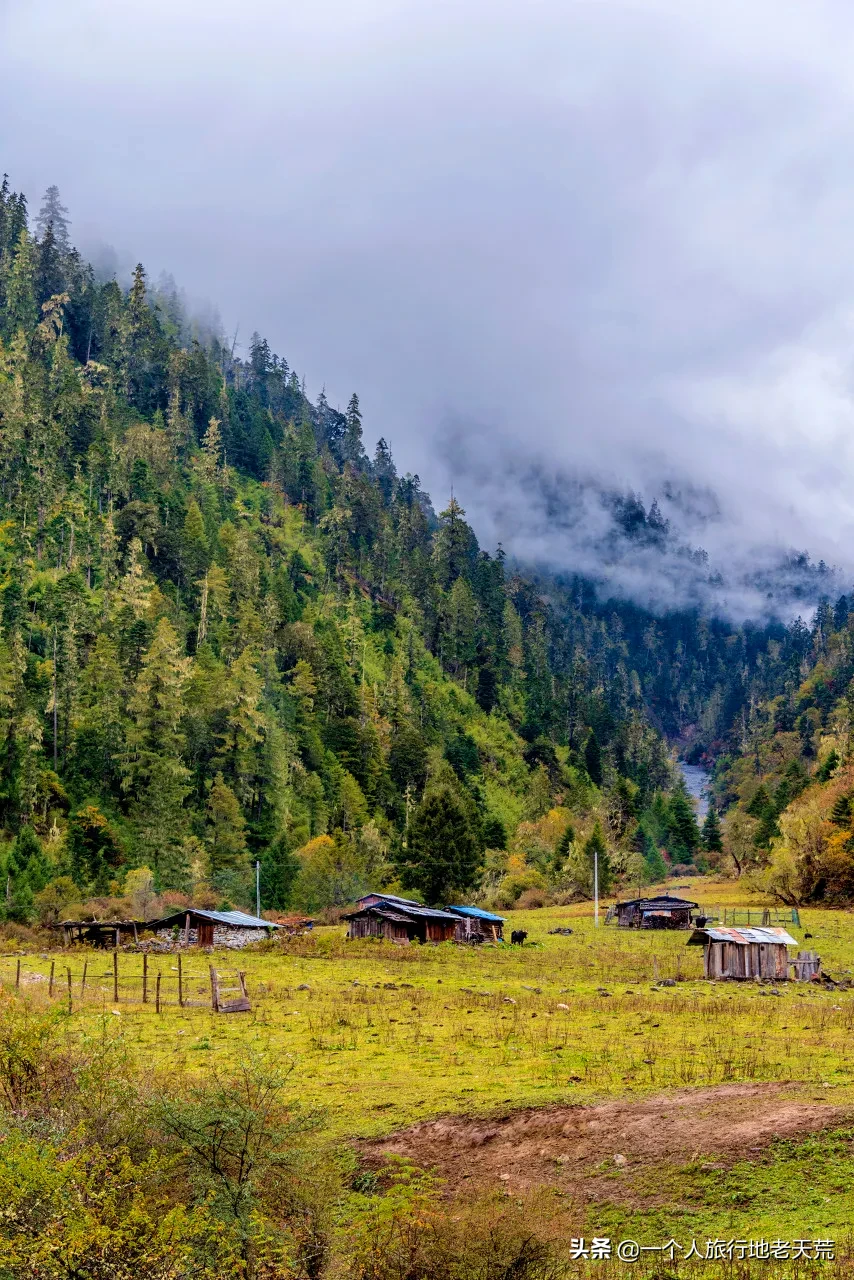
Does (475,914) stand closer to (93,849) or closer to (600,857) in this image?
(93,849)

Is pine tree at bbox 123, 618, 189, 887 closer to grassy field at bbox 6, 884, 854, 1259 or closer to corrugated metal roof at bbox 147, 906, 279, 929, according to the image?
corrugated metal roof at bbox 147, 906, 279, 929

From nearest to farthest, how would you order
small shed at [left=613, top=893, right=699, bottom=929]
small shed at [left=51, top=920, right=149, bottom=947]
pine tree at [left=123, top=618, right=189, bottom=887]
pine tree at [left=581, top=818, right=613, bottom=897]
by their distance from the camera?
small shed at [left=51, top=920, right=149, bottom=947] < small shed at [left=613, top=893, right=699, bottom=929] < pine tree at [left=123, top=618, right=189, bottom=887] < pine tree at [left=581, top=818, right=613, bottom=897]

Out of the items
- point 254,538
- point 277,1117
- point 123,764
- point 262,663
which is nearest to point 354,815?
point 262,663

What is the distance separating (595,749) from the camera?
185 m

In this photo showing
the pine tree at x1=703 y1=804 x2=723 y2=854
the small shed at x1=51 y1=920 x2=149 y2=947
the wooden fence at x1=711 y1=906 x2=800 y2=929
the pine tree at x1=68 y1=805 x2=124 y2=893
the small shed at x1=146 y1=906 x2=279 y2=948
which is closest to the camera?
the small shed at x1=51 y1=920 x2=149 y2=947

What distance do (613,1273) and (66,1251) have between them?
800 cm

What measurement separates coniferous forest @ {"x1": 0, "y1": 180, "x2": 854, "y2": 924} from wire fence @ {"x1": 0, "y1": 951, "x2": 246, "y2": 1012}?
67.1 feet

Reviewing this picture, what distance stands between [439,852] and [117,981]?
5204cm

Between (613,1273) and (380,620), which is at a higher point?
(380,620)

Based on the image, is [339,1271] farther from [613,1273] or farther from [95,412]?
[95,412]

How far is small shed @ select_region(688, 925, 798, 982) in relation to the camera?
158 feet

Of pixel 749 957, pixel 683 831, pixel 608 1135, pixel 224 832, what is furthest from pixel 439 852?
pixel 608 1135

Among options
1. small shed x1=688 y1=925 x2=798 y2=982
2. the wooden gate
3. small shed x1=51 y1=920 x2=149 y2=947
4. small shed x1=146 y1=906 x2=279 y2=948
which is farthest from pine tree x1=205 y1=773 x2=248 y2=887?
the wooden gate

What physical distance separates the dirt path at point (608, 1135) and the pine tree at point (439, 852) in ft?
231
